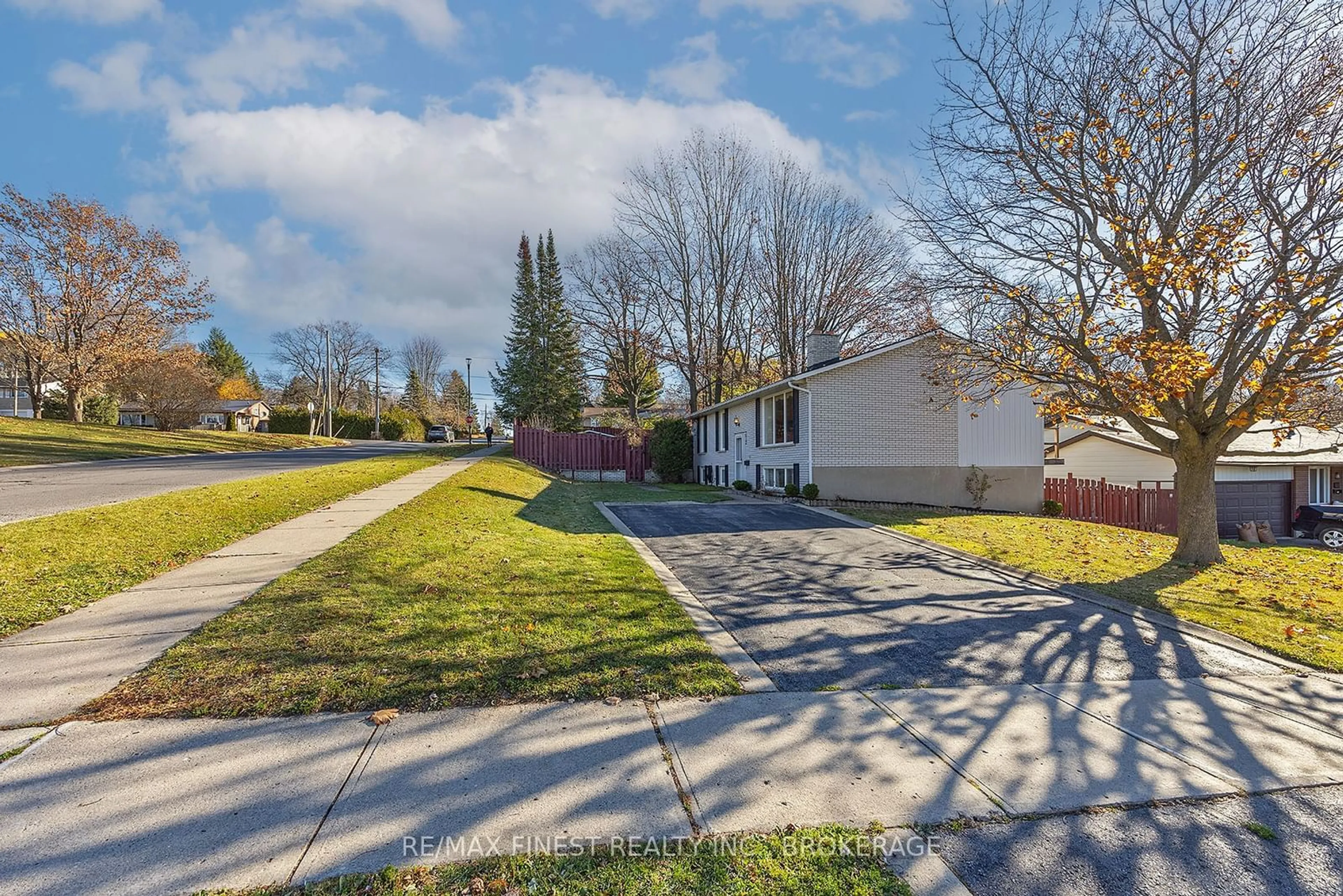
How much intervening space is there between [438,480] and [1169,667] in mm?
12865

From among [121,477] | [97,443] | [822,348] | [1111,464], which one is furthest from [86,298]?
[1111,464]

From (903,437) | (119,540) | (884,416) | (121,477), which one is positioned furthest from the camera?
(903,437)

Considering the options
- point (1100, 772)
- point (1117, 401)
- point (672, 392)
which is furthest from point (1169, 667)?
point (672, 392)

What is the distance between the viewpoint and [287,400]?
2584 inches

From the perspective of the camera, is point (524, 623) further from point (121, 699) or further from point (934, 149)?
point (934, 149)

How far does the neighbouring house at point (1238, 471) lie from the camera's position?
66.9 feet

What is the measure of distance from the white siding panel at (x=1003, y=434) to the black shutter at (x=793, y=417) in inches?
179

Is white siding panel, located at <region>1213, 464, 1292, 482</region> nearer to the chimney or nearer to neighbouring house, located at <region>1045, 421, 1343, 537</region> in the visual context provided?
neighbouring house, located at <region>1045, 421, 1343, 537</region>

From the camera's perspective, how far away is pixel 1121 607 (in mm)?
6324

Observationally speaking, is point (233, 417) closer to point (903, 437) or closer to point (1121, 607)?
point (903, 437)

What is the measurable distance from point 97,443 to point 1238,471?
38.9 m

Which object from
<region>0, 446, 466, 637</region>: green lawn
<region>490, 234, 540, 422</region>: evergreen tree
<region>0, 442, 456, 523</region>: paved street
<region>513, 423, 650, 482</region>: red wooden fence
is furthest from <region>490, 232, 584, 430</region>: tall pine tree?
<region>0, 446, 466, 637</region>: green lawn

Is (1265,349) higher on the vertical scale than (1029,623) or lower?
higher

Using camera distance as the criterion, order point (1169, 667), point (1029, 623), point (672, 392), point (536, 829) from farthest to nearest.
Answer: point (672, 392) → point (1029, 623) → point (1169, 667) → point (536, 829)
